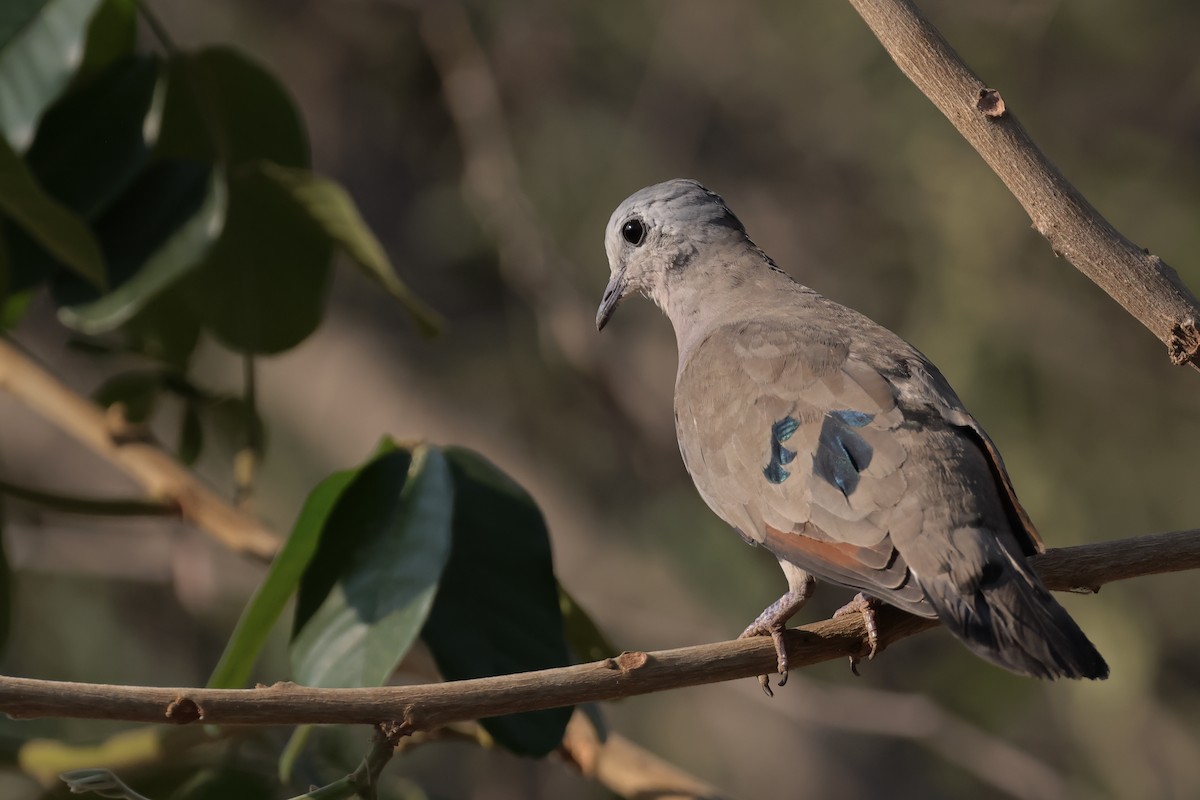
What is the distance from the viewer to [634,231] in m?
2.73

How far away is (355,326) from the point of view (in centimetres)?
420

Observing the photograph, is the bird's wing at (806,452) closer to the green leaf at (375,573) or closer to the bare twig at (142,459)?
the green leaf at (375,573)

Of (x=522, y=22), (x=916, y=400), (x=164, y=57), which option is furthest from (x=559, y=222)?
(x=916, y=400)

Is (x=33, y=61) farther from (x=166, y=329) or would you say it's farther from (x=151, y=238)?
(x=166, y=329)

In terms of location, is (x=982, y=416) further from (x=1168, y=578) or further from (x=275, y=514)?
(x=275, y=514)

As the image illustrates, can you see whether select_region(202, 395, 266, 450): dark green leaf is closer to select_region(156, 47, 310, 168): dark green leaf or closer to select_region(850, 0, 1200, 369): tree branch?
select_region(156, 47, 310, 168): dark green leaf

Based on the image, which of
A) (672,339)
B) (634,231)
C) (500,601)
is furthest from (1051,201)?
(672,339)

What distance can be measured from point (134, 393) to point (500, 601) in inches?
43.4

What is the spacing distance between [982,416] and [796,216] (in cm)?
152

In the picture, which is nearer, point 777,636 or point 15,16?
point 777,636

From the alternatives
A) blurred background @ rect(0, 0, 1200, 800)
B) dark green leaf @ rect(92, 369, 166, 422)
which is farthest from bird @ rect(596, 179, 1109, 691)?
blurred background @ rect(0, 0, 1200, 800)

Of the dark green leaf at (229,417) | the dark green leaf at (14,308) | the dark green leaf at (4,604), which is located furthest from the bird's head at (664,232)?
the dark green leaf at (4,604)

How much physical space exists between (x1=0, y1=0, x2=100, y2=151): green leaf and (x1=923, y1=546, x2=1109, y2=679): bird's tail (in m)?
1.54

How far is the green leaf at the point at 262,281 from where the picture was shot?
2303 mm
